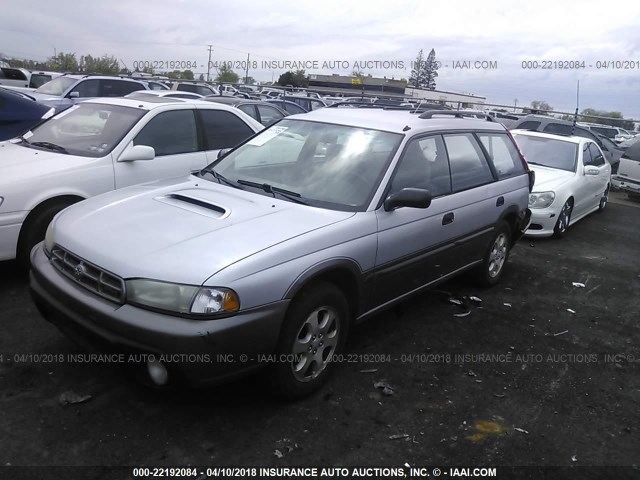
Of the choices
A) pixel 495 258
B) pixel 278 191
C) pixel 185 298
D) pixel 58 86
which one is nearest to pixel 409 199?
pixel 278 191

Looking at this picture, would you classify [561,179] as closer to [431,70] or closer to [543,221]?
[543,221]

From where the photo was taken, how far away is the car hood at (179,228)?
2.82 meters

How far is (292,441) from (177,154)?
3.78 metres

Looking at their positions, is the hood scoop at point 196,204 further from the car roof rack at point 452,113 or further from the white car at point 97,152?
the car roof rack at point 452,113

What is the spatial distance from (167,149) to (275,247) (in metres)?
3.25

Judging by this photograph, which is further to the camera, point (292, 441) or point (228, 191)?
point (228, 191)

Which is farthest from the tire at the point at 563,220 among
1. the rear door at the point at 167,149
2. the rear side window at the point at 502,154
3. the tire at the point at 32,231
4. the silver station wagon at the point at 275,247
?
the tire at the point at 32,231

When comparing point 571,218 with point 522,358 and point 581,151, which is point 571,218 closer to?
point 581,151

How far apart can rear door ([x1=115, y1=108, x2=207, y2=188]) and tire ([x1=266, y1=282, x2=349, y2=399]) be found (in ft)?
9.51

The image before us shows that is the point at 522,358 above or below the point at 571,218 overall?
below

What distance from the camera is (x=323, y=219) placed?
3.39 metres

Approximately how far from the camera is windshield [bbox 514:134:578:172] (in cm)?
887

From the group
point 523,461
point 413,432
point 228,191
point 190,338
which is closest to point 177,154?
point 228,191

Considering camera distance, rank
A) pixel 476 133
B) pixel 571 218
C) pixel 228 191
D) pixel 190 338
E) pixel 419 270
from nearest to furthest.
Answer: pixel 190 338 → pixel 228 191 → pixel 419 270 → pixel 476 133 → pixel 571 218
